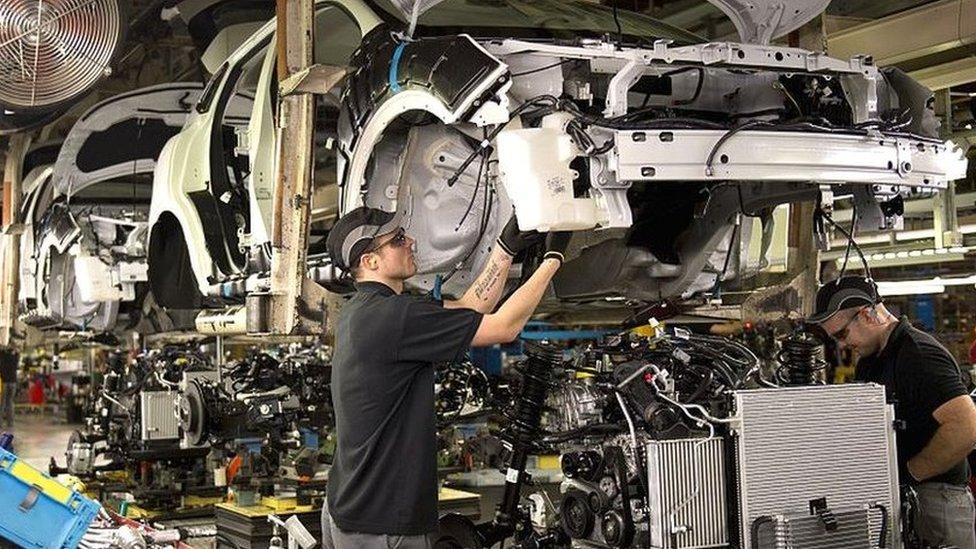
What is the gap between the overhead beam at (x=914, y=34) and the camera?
22.6ft

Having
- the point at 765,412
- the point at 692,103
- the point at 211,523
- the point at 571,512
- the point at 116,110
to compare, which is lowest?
the point at 211,523

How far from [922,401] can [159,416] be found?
260 inches

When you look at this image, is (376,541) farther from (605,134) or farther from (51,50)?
(51,50)

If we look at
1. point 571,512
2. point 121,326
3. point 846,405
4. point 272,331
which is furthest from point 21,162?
point 846,405

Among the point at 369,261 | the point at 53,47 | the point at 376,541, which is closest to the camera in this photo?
the point at 376,541

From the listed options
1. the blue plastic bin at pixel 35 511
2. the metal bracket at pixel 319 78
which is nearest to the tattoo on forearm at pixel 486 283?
the blue plastic bin at pixel 35 511

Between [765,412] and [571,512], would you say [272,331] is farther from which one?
[765,412]

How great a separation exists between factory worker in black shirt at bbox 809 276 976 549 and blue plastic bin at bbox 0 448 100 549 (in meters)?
Result: 2.70

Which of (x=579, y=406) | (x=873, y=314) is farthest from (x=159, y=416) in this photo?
(x=873, y=314)

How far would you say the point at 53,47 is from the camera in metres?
5.54

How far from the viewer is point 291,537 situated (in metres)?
4.72

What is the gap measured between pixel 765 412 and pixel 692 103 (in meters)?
1.50

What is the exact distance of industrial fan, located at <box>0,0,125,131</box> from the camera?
215 inches

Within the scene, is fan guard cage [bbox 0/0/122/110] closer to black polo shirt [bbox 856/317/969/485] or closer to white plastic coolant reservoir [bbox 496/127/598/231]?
white plastic coolant reservoir [bbox 496/127/598/231]
